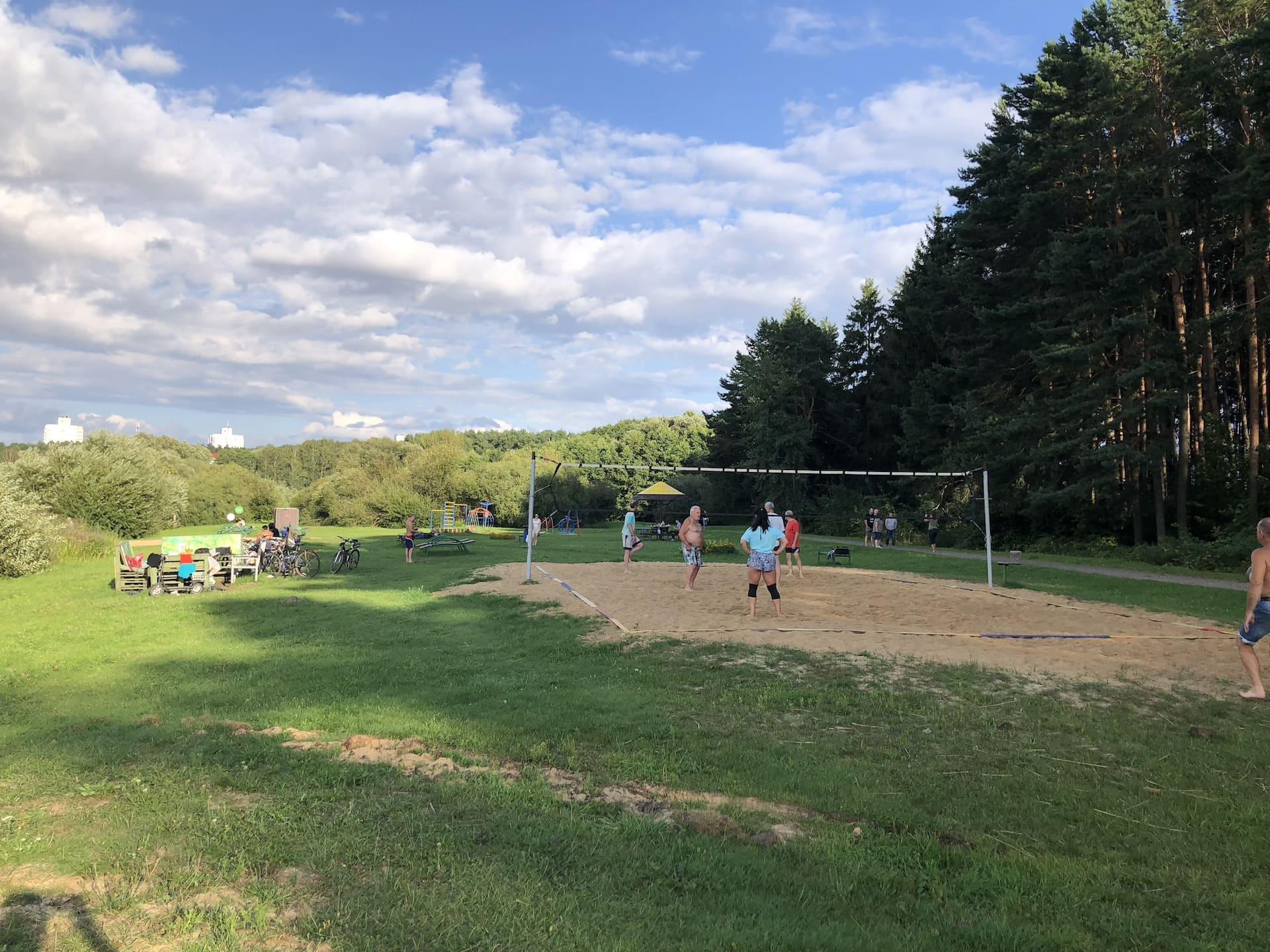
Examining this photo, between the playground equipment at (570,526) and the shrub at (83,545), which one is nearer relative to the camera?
the shrub at (83,545)

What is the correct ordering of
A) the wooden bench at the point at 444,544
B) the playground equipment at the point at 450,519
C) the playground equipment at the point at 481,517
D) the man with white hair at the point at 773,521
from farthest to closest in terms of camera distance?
the playground equipment at the point at 481,517 → the playground equipment at the point at 450,519 → the wooden bench at the point at 444,544 → the man with white hair at the point at 773,521

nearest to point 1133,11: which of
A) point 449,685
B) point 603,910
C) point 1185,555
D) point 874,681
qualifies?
point 1185,555

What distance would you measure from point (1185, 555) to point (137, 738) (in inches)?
886

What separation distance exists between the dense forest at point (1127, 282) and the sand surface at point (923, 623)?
1060 centimetres

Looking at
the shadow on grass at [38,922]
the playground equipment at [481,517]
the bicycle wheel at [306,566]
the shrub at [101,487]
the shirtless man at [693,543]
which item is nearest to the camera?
the shadow on grass at [38,922]

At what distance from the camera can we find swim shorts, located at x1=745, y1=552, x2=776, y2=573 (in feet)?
35.7

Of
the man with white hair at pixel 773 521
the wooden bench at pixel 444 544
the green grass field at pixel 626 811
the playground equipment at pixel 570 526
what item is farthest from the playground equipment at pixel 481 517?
the green grass field at pixel 626 811

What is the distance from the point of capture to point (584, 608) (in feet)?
38.5

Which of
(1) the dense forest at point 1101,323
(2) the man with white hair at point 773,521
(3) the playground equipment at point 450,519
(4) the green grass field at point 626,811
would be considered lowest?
(4) the green grass field at point 626,811

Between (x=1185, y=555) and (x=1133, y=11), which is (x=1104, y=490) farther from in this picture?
(x=1133, y=11)

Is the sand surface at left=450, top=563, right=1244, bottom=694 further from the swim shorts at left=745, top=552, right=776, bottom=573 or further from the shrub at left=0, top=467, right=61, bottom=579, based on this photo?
the shrub at left=0, top=467, right=61, bottom=579

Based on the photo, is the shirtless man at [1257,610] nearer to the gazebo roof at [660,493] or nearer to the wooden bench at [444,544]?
the wooden bench at [444,544]

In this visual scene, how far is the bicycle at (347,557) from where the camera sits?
20.0 meters

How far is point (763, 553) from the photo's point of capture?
10922mm
